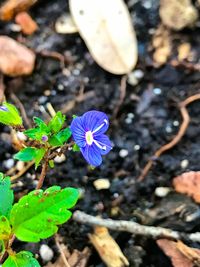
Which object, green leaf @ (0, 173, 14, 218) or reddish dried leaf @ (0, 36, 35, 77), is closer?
green leaf @ (0, 173, 14, 218)

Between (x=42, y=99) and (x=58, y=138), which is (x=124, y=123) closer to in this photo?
(x=42, y=99)

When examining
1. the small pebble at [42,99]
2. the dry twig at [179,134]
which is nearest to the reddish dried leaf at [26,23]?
the small pebble at [42,99]

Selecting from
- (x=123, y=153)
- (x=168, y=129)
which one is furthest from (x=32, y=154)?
(x=168, y=129)

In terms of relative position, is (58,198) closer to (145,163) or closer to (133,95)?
(145,163)

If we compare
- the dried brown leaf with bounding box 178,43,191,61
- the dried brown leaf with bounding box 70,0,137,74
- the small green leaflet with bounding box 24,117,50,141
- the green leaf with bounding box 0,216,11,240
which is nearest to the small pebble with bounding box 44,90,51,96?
the dried brown leaf with bounding box 70,0,137,74

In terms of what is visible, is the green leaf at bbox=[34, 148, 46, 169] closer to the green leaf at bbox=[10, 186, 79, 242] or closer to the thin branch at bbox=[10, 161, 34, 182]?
the green leaf at bbox=[10, 186, 79, 242]
